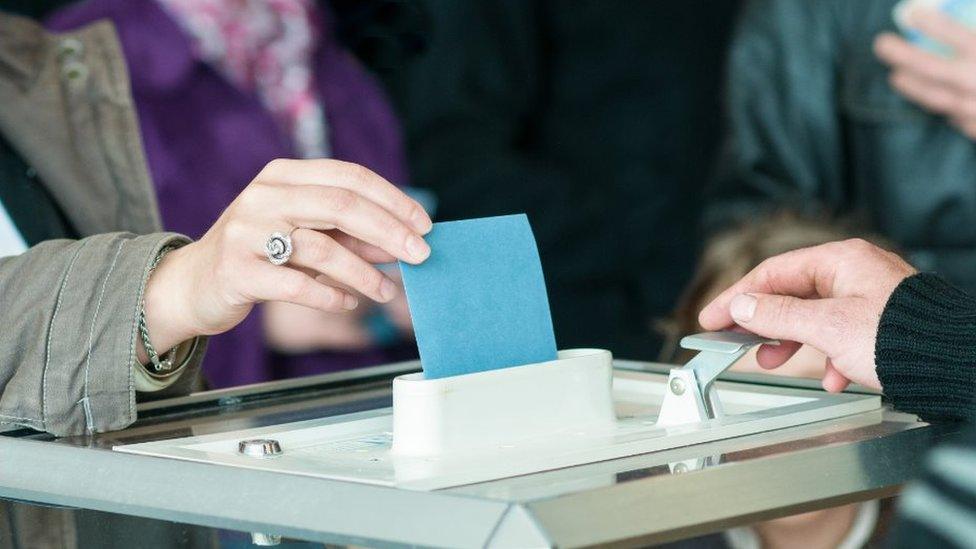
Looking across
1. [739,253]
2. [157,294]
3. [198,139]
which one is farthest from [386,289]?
[198,139]

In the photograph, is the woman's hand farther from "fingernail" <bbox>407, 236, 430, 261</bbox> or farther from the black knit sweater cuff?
the black knit sweater cuff

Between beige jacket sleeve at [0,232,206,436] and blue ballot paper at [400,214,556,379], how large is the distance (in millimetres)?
266

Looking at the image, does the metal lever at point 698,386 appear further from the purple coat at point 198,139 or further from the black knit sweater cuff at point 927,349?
the purple coat at point 198,139

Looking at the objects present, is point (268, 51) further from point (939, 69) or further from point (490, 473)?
point (490, 473)

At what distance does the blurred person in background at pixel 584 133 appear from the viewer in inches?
107

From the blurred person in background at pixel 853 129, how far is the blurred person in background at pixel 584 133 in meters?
0.43

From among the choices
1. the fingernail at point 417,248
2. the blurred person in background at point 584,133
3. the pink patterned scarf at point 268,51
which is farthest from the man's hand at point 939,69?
the fingernail at point 417,248

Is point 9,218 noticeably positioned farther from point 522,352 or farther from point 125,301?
point 522,352

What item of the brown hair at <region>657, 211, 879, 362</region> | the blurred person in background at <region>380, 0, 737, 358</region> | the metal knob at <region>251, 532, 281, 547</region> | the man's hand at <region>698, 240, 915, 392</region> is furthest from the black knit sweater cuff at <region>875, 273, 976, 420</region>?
the blurred person in background at <region>380, 0, 737, 358</region>

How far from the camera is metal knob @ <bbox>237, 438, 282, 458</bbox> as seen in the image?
90 centimetres

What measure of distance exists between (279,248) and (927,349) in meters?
0.44

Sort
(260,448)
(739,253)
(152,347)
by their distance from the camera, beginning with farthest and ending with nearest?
1. (739,253)
2. (152,347)
3. (260,448)

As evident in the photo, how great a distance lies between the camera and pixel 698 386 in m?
0.95

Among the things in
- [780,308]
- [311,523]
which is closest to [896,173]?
[780,308]
